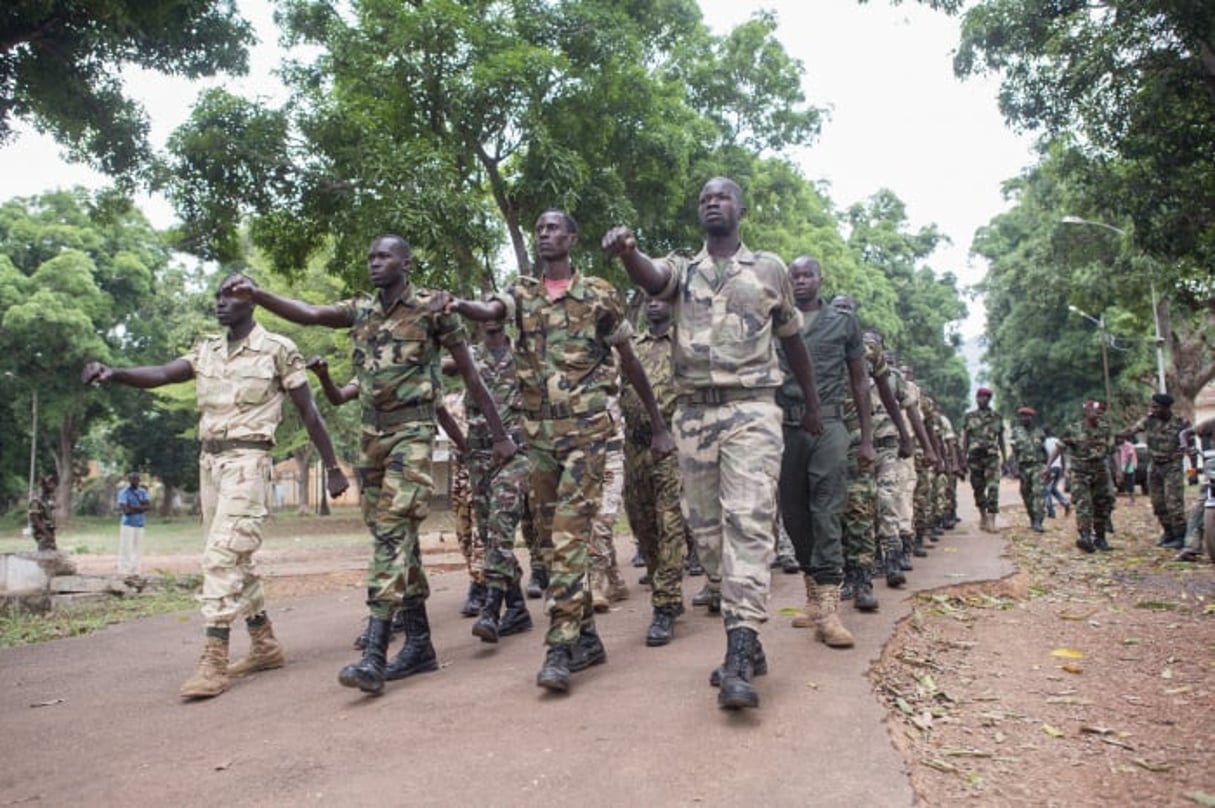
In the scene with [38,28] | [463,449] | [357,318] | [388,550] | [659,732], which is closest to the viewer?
[659,732]

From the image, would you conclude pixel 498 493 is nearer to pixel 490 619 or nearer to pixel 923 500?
pixel 490 619

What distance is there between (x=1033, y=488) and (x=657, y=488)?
8.64 m

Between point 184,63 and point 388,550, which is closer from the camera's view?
point 388,550

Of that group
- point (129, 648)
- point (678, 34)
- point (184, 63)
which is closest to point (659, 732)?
point (129, 648)

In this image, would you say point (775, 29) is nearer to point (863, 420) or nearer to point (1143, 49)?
point (1143, 49)

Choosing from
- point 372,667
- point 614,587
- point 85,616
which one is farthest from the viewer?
point 85,616

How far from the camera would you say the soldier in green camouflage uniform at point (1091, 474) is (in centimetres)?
1034

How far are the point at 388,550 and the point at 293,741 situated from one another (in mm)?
981

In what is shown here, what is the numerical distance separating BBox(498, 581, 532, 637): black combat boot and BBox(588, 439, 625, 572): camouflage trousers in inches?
26.4

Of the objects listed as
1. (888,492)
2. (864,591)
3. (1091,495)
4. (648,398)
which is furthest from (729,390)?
(1091,495)

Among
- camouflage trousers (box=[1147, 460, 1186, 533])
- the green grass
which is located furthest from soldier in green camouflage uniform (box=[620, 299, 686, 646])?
camouflage trousers (box=[1147, 460, 1186, 533])

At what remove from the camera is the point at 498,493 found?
216 inches

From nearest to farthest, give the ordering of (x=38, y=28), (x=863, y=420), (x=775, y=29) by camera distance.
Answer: (x=863, y=420)
(x=38, y=28)
(x=775, y=29)

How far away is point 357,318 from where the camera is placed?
4.59 m
